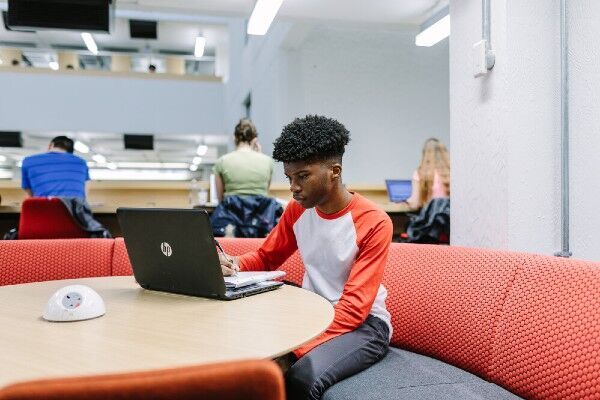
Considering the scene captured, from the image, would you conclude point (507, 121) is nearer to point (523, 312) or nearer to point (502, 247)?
point (502, 247)

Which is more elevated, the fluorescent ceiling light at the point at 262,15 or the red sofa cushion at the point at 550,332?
the fluorescent ceiling light at the point at 262,15

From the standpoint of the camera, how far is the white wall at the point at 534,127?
2.14 meters

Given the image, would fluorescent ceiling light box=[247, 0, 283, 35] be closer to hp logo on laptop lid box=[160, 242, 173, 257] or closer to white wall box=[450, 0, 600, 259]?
white wall box=[450, 0, 600, 259]

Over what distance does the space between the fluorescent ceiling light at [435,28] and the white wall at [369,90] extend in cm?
231

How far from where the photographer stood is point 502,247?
219cm

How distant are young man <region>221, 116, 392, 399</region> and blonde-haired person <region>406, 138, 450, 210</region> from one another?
2439 mm

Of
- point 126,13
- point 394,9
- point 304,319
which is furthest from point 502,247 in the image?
point 126,13

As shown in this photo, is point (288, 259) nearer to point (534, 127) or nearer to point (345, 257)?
point (345, 257)

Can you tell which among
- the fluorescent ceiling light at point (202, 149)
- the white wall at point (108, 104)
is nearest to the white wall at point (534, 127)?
the white wall at point (108, 104)

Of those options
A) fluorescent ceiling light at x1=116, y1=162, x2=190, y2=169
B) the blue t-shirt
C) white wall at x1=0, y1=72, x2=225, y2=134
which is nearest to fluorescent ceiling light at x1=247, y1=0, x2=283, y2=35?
the blue t-shirt

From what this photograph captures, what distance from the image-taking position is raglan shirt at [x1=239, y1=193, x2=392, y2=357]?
5.18ft

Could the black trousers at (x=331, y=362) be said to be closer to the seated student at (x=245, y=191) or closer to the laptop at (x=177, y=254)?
the laptop at (x=177, y=254)

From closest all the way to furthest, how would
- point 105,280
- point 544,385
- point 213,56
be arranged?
point 544,385 → point 105,280 → point 213,56

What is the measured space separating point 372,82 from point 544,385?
18.2 ft
